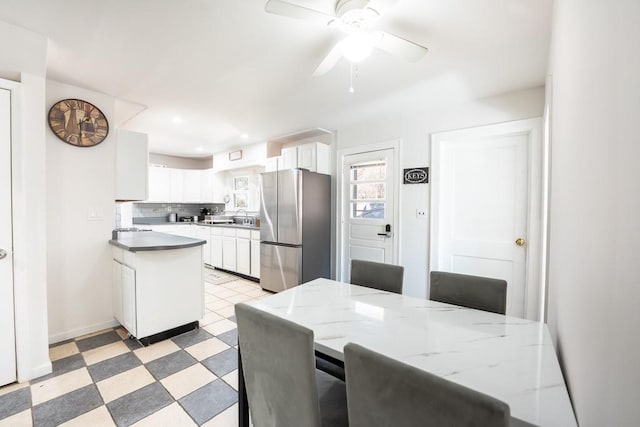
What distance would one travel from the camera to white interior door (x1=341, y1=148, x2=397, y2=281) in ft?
11.4

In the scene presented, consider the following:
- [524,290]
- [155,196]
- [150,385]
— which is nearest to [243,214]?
[155,196]

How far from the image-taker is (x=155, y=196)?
217 inches

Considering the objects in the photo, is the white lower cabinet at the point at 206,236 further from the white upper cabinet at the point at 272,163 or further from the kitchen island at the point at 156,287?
the kitchen island at the point at 156,287

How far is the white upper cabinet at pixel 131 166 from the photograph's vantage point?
2.81 meters

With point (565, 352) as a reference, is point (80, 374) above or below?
below

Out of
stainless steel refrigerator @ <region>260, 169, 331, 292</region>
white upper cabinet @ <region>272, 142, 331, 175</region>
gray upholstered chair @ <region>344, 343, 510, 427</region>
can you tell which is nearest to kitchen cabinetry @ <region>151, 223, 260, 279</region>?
stainless steel refrigerator @ <region>260, 169, 331, 292</region>

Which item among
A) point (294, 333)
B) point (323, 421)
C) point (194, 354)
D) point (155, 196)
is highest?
point (155, 196)

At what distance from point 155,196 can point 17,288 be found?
3.94 meters

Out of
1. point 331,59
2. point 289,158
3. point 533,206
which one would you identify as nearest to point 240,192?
point 289,158

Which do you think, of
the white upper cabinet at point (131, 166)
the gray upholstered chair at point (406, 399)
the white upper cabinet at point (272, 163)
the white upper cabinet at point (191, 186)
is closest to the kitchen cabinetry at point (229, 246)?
the white upper cabinet at point (191, 186)

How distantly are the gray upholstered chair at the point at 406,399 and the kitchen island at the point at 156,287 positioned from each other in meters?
2.20

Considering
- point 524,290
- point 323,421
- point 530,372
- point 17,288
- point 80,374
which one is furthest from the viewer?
point 524,290

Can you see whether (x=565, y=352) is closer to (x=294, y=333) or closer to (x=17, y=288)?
(x=294, y=333)

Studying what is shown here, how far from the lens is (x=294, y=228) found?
3.68 meters
